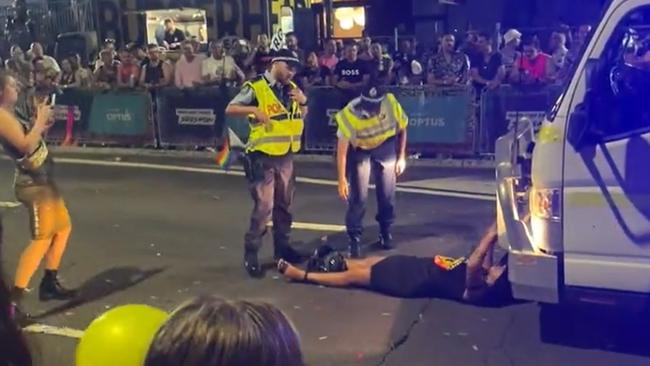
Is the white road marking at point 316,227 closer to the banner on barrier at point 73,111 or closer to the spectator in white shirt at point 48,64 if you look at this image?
the banner on barrier at point 73,111

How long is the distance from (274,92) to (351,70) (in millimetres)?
6285

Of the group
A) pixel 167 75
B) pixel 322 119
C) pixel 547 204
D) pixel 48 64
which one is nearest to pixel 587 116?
pixel 547 204

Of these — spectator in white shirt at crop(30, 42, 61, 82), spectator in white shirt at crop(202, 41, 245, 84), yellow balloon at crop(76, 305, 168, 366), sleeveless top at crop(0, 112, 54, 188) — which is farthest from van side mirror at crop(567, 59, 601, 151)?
spectator in white shirt at crop(30, 42, 61, 82)

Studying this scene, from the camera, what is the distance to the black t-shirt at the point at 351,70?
13152 millimetres

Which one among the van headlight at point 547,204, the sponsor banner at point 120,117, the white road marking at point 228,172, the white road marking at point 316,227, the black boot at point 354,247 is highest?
the van headlight at point 547,204

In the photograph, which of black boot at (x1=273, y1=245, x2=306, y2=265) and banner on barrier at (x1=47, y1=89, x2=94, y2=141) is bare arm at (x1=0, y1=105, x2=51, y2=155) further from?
banner on barrier at (x1=47, y1=89, x2=94, y2=141)

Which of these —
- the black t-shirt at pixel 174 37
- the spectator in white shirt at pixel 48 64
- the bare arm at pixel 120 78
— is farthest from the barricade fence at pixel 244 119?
the black t-shirt at pixel 174 37

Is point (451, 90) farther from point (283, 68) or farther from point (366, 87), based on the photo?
point (283, 68)

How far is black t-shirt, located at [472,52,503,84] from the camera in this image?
1369 centimetres

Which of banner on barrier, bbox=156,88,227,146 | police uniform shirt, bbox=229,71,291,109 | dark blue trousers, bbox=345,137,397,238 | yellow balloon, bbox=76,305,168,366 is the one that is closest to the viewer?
yellow balloon, bbox=76,305,168,366

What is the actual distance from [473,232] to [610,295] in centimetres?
350

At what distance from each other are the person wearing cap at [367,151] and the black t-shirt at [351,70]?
16.3ft

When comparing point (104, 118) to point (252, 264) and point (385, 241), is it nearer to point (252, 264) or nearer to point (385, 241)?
point (385, 241)

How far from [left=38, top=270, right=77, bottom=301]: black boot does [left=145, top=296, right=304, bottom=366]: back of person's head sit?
17.9 feet
